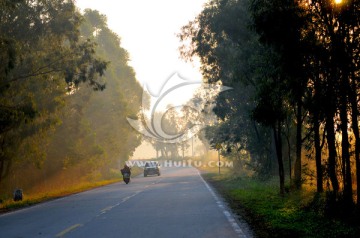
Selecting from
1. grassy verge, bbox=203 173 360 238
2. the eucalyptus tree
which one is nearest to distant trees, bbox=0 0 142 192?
the eucalyptus tree

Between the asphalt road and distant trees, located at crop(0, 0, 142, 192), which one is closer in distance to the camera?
the asphalt road

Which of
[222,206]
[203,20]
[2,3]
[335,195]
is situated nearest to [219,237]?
[335,195]

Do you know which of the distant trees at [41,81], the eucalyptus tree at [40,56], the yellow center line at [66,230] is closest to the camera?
the yellow center line at [66,230]

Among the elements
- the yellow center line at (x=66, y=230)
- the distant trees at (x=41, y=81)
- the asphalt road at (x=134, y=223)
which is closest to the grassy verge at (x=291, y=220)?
the asphalt road at (x=134, y=223)

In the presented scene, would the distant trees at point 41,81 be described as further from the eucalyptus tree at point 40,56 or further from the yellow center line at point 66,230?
the yellow center line at point 66,230

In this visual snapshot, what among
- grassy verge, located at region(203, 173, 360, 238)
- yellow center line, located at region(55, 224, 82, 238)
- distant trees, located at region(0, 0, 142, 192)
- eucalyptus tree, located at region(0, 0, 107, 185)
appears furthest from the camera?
eucalyptus tree, located at region(0, 0, 107, 185)

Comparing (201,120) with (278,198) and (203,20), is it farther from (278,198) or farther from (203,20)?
(278,198)

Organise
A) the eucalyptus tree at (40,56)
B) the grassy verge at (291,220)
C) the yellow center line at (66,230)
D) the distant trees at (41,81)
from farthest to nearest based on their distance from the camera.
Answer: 1. the eucalyptus tree at (40,56)
2. the distant trees at (41,81)
3. the yellow center line at (66,230)
4. the grassy verge at (291,220)

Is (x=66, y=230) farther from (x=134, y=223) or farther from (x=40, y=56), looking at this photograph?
(x=40, y=56)

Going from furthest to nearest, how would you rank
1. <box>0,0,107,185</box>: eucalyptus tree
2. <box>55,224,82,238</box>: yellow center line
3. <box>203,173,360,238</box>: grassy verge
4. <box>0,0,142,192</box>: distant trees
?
<box>0,0,107,185</box>: eucalyptus tree, <box>0,0,142,192</box>: distant trees, <box>55,224,82,238</box>: yellow center line, <box>203,173,360,238</box>: grassy verge

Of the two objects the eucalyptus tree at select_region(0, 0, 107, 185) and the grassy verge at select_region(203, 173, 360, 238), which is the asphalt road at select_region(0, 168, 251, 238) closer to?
the grassy verge at select_region(203, 173, 360, 238)

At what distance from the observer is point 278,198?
1925 cm

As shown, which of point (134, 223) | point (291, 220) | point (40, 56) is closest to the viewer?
point (291, 220)

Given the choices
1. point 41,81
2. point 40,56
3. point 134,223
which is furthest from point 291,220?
point 41,81
